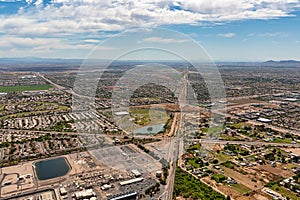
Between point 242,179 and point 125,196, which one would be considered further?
point 242,179

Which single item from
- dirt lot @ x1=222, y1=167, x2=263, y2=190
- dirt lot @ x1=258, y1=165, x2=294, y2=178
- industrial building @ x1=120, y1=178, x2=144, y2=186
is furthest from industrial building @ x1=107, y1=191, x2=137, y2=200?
dirt lot @ x1=258, y1=165, x2=294, y2=178

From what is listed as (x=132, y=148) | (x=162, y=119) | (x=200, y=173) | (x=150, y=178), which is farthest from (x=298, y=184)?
(x=162, y=119)

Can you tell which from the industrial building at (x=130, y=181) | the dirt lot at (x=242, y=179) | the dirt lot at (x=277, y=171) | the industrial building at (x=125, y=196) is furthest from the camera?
the dirt lot at (x=277, y=171)

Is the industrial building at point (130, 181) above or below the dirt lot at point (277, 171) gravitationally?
above

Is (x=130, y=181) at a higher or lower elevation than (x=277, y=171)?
higher

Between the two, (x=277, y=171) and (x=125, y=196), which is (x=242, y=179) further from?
(x=125, y=196)

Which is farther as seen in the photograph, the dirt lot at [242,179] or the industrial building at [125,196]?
the dirt lot at [242,179]

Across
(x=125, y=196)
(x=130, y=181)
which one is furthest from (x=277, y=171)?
(x=125, y=196)

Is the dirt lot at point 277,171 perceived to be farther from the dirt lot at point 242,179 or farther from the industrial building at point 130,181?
the industrial building at point 130,181

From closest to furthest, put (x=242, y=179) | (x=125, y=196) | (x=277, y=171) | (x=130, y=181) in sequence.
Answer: (x=125, y=196) < (x=130, y=181) < (x=242, y=179) < (x=277, y=171)

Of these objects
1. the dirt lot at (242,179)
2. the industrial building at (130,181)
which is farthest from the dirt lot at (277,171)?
the industrial building at (130,181)

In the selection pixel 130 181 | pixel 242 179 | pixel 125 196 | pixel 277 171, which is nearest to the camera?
pixel 125 196
